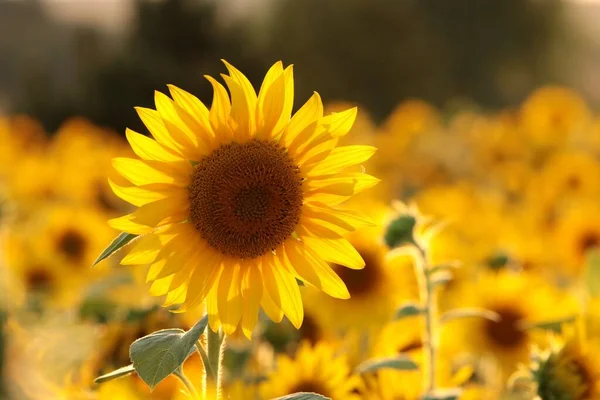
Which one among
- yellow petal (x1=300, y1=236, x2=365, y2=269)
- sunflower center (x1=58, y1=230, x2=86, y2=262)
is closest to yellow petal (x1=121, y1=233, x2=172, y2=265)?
yellow petal (x1=300, y1=236, x2=365, y2=269)

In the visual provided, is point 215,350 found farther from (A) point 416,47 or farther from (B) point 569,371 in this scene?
(A) point 416,47

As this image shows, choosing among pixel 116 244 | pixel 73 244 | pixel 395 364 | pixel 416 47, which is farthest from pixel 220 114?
pixel 416 47

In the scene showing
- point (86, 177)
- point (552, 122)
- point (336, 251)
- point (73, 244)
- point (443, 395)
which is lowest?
point (443, 395)

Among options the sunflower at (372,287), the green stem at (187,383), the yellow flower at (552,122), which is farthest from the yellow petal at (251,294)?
the yellow flower at (552,122)

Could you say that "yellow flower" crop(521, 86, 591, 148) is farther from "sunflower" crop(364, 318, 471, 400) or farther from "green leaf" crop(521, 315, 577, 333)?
"green leaf" crop(521, 315, 577, 333)

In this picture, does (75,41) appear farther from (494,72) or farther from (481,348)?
(481,348)

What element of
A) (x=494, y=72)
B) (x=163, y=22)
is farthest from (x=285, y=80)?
(x=494, y=72)

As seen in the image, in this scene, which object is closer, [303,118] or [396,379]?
[303,118]
